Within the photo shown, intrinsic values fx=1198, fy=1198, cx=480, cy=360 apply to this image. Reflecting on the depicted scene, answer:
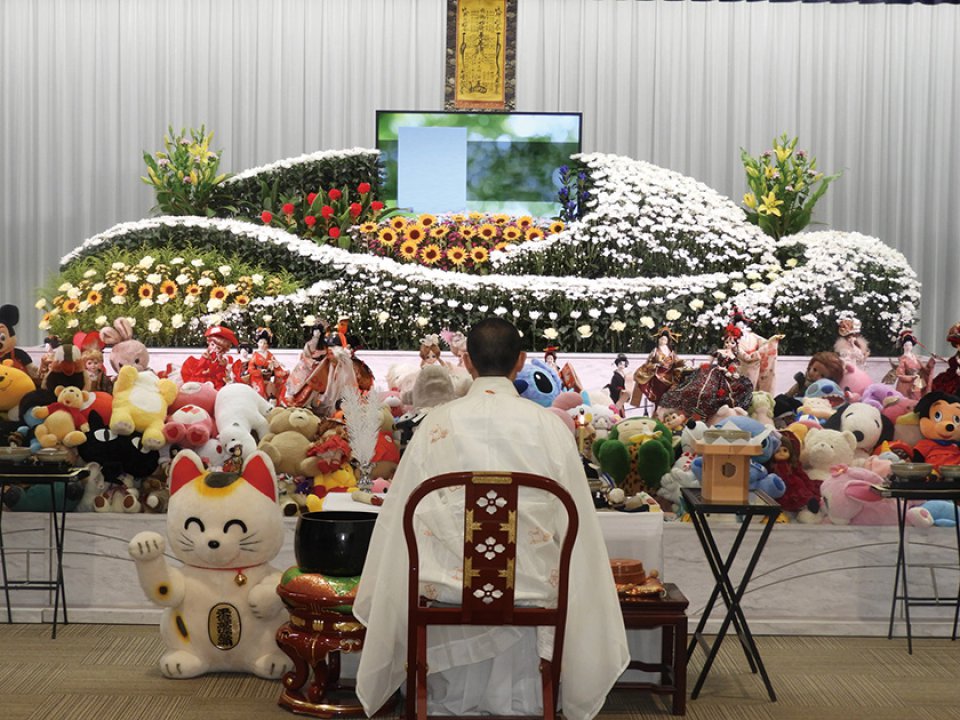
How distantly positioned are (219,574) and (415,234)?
7.28 metres

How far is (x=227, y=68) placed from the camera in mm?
14359

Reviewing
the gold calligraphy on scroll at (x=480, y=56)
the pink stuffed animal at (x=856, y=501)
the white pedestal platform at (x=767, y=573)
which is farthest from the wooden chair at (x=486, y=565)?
the gold calligraphy on scroll at (x=480, y=56)

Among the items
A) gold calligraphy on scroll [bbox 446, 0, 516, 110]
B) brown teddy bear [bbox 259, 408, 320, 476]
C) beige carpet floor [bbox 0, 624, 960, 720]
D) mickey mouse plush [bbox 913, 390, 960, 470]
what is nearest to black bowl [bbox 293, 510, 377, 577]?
beige carpet floor [bbox 0, 624, 960, 720]

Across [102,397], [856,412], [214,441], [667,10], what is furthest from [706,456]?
[667,10]

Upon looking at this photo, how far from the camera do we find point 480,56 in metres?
14.2

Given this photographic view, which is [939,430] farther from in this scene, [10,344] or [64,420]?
[10,344]

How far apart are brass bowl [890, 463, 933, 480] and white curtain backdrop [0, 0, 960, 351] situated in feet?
32.6

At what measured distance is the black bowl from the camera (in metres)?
4.04

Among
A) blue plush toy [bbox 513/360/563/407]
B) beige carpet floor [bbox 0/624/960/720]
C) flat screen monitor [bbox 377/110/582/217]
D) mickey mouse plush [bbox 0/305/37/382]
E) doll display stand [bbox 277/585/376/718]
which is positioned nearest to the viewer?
doll display stand [bbox 277/585/376/718]

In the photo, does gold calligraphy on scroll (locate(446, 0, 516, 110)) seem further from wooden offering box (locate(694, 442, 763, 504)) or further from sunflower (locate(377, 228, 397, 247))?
wooden offering box (locate(694, 442, 763, 504))

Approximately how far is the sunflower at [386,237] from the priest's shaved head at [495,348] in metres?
7.77

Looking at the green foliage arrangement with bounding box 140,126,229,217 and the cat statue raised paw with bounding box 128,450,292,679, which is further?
the green foliage arrangement with bounding box 140,126,229,217

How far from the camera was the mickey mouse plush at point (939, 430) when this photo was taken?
5.70m

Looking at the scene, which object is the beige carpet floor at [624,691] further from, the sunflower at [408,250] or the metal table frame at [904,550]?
the sunflower at [408,250]
